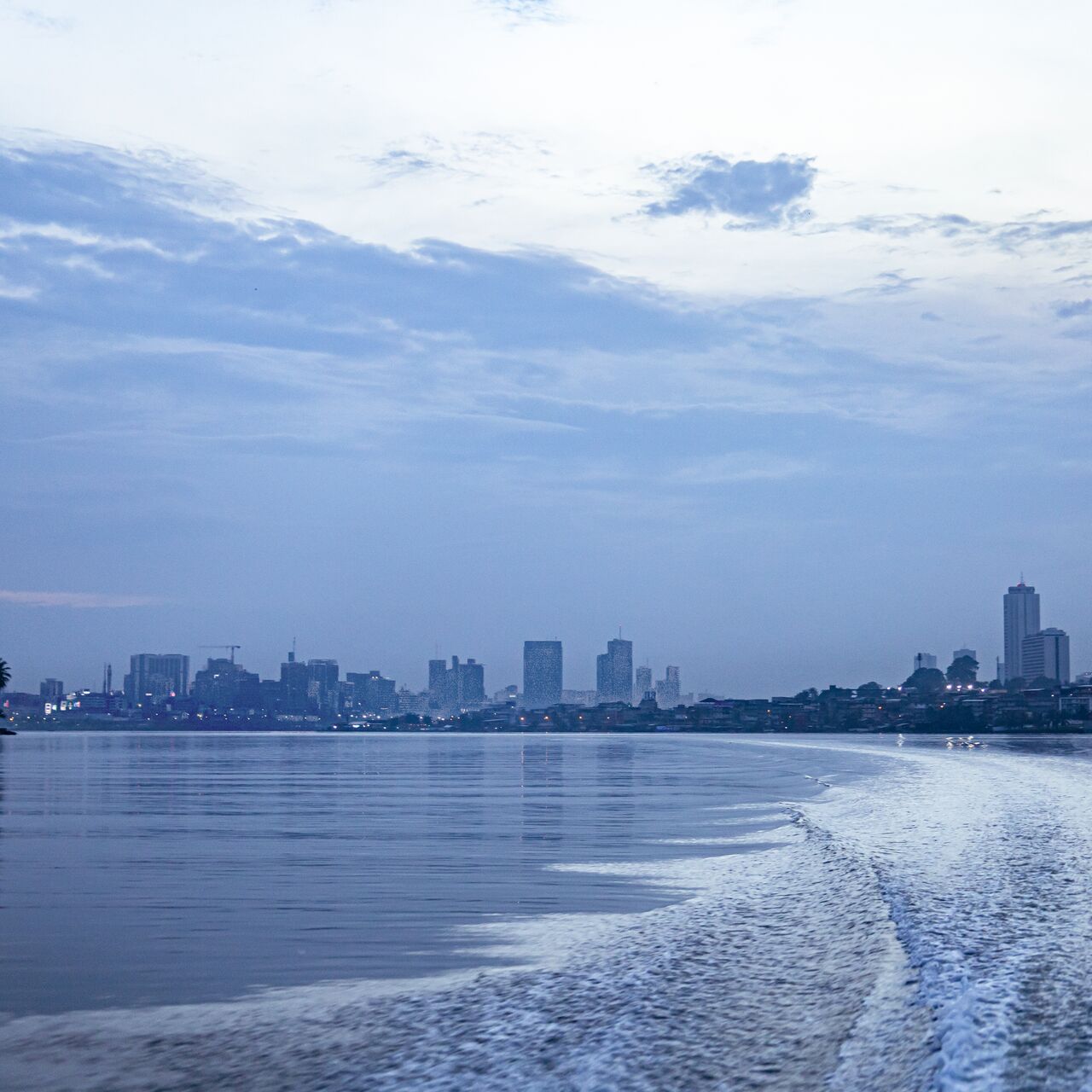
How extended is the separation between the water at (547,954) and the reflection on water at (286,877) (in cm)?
9

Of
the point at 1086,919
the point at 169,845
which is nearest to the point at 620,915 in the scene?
the point at 1086,919

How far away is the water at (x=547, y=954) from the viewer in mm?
9367

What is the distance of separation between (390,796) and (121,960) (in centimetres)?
2965

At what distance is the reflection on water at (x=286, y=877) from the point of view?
508 inches

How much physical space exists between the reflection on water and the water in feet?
0.31

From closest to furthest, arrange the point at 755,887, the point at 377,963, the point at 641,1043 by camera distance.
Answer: the point at 641,1043 < the point at 377,963 < the point at 755,887

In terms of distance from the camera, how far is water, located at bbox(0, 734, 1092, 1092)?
9367 millimetres

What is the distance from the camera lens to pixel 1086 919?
15250 millimetres

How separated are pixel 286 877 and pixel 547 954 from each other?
754 cm

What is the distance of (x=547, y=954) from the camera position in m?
13.6

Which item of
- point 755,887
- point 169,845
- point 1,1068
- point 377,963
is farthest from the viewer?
point 169,845

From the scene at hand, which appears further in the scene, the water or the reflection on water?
the reflection on water

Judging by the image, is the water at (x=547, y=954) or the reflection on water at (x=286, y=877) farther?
the reflection on water at (x=286, y=877)

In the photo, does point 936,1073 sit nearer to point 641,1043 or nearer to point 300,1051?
point 641,1043
